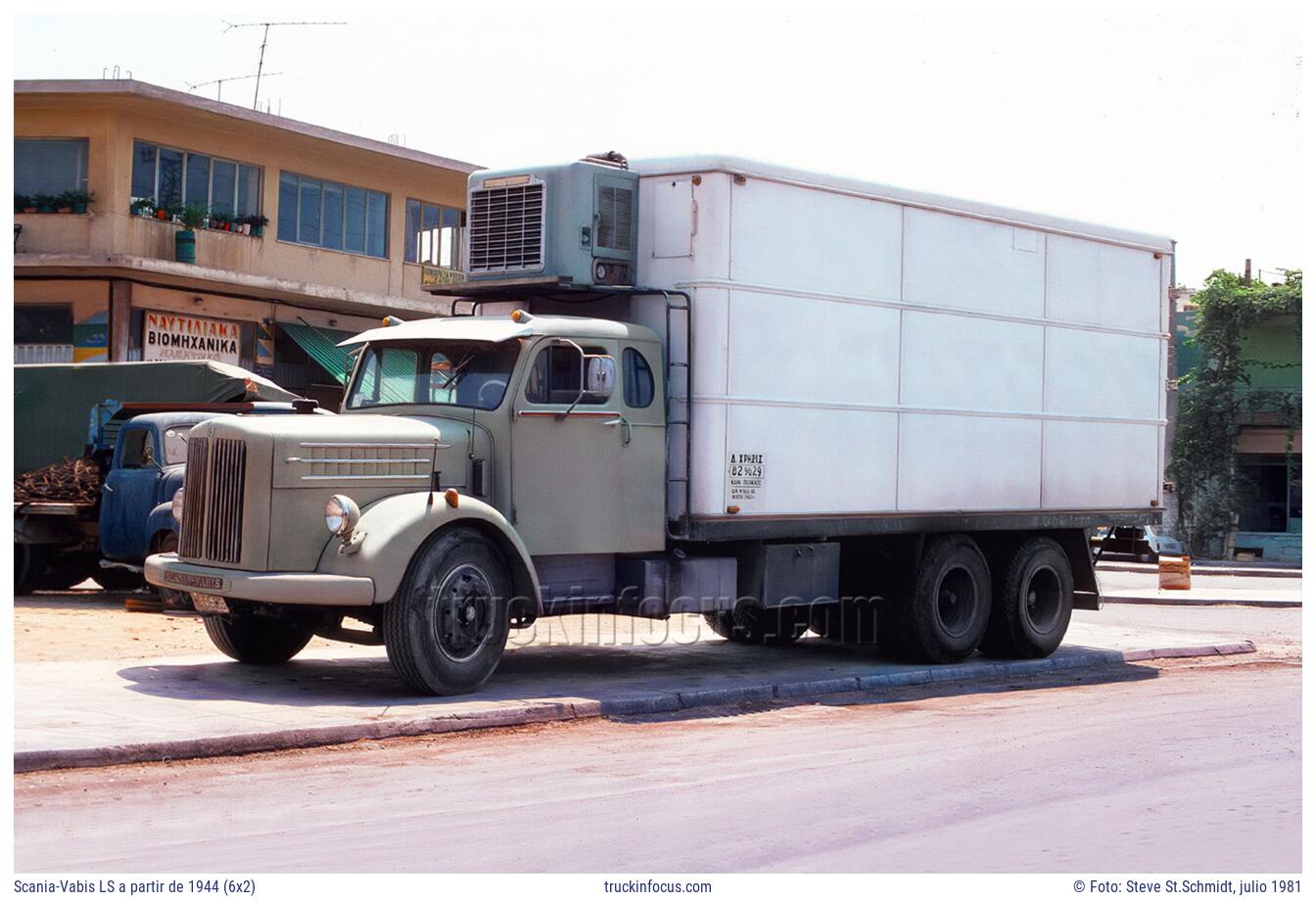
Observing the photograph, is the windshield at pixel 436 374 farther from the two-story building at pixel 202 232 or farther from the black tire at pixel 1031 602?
the two-story building at pixel 202 232

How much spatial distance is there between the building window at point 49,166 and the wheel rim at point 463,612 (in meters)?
20.9

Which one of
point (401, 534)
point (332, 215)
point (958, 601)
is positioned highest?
point (332, 215)

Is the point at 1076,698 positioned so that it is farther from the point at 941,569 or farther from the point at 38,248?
the point at 38,248

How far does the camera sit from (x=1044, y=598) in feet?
54.5

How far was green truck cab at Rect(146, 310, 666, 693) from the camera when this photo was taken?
37.3ft

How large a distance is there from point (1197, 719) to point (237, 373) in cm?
1452

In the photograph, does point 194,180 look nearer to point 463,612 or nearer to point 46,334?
point 46,334

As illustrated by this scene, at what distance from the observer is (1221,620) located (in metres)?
22.7

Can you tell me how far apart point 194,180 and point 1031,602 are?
20452 mm

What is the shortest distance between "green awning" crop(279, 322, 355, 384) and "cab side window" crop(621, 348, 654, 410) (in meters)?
20.4

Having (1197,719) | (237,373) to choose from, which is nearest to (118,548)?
(237,373)

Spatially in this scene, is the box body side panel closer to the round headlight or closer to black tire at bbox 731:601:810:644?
black tire at bbox 731:601:810:644

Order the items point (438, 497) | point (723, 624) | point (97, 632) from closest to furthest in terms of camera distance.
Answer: point (438, 497)
point (97, 632)
point (723, 624)

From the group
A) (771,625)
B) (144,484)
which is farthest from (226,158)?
(771,625)
